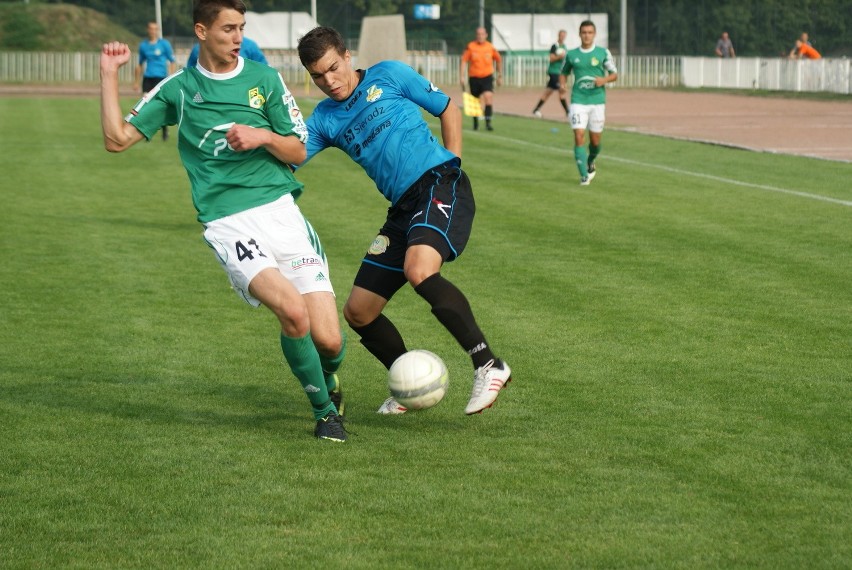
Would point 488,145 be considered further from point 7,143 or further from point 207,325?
point 207,325

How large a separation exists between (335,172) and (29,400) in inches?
548

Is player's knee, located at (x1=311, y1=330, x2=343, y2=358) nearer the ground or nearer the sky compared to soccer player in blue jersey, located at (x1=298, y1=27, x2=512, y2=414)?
nearer the ground

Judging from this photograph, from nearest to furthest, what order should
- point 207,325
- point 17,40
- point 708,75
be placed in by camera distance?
1. point 207,325
2. point 708,75
3. point 17,40

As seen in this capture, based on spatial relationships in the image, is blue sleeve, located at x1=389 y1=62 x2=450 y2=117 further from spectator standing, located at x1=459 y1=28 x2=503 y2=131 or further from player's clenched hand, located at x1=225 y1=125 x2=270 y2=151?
spectator standing, located at x1=459 y1=28 x2=503 y2=131

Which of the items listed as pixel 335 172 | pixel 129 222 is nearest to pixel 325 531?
pixel 129 222

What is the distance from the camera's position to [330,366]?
6.76 metres

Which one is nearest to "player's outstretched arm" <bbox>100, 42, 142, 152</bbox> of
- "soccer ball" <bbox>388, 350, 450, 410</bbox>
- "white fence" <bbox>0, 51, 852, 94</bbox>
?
"soccer ball" <bbox>388, 350, 450, 410</bbox>

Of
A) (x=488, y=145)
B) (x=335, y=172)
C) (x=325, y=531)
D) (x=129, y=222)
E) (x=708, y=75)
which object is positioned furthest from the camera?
(x=708, y=75)

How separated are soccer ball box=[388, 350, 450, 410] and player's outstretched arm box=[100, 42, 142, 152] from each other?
160 cm

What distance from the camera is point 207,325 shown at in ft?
30.8

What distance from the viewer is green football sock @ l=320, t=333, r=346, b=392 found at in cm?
672

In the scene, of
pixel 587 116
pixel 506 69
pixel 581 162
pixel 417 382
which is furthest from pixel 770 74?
pixel 417 382

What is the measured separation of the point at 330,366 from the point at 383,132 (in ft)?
3.86

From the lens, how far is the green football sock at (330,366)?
6719mm
